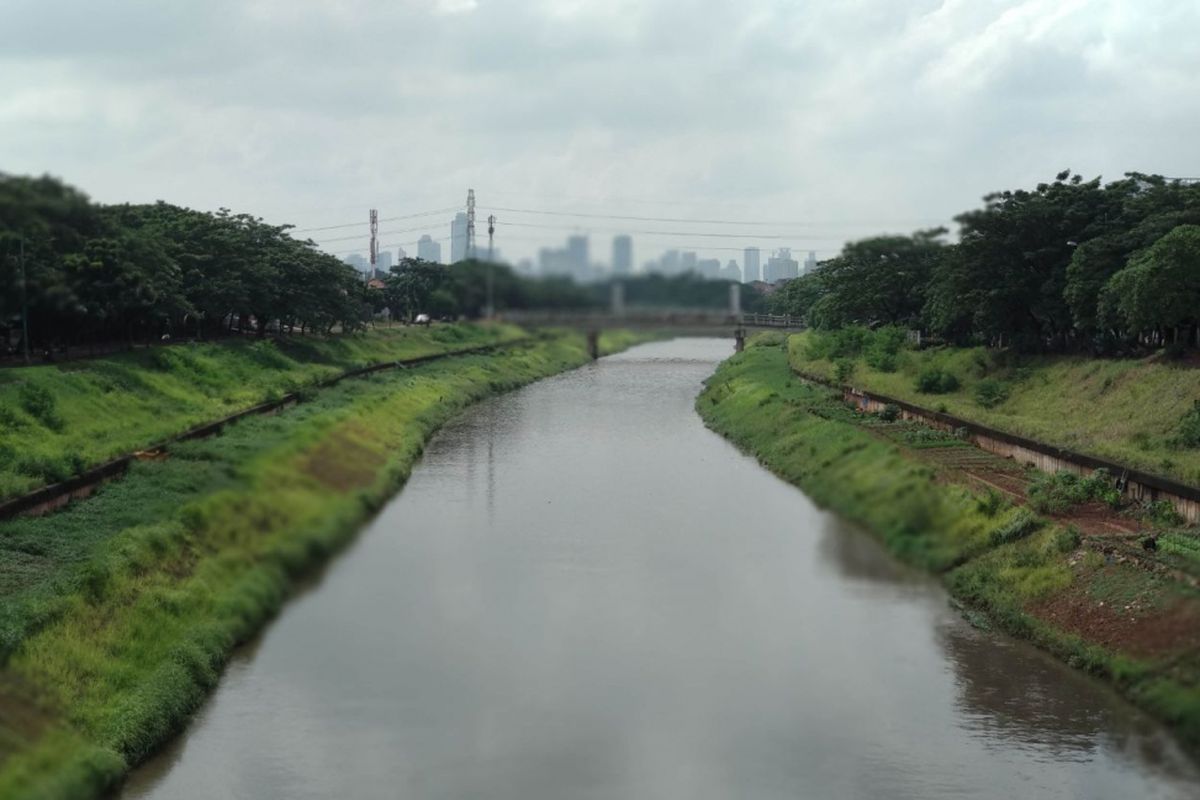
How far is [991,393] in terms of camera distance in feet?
92.2

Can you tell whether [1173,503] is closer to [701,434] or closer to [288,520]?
[288,520]

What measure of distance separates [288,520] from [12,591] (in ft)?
18.2

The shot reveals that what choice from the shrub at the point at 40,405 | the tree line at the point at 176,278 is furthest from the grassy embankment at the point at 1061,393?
the shrub at the point at 40,405

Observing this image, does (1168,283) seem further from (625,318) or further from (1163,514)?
(625,318)

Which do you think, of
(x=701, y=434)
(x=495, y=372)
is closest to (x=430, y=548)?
(x=701, y=434)

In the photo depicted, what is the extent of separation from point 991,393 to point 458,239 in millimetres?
18735

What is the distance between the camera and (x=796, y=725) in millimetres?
11297

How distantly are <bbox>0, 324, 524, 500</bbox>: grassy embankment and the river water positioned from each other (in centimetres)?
314

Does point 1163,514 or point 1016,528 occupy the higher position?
point 1163,514

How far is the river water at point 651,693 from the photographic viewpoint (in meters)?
10.3

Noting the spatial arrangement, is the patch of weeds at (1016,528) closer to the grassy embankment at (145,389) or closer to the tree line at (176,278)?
the grassy embankment at (145,389)

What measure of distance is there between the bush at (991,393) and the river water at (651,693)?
537 inches

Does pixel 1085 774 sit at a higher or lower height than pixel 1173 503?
lower

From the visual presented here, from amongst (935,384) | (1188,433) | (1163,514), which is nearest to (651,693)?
(1163,514)
